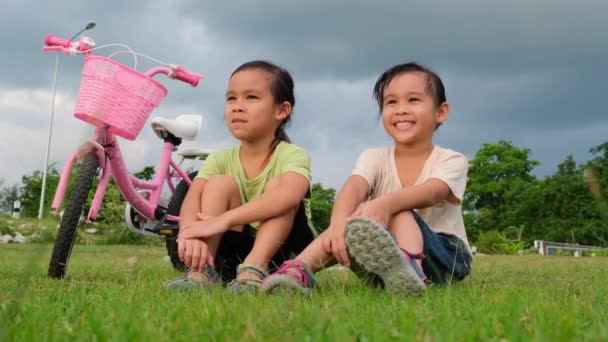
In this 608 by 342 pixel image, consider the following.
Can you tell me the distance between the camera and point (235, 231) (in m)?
2.96

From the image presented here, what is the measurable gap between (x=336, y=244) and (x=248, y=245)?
0.70 metres

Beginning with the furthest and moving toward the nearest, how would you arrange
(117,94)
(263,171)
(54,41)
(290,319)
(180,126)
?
(180,126) < (54,41) < (117,94) < (263,171) < (290,319)

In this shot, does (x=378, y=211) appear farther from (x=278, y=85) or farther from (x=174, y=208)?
(x=174, y=208)

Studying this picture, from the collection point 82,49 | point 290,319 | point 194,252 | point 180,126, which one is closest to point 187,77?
point 180,126

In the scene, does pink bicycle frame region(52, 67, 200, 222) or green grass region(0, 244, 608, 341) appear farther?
pink bicycle frame region(52, 67, 200, 222)

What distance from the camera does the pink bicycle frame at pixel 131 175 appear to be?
3947mm

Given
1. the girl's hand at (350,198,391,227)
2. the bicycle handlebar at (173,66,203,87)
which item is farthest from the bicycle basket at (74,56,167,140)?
the girl's hand at (350,198,391,227)

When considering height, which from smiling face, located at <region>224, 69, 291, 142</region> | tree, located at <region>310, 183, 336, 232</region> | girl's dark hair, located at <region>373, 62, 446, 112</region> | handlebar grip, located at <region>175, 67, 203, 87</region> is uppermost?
handlebar grip, located at <region>175, 67, 203, 87</region>

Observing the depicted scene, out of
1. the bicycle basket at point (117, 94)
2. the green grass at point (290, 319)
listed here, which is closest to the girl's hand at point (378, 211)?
the green grass at point (290, 319)

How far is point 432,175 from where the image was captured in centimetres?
279

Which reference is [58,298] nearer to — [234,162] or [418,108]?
[234,162]

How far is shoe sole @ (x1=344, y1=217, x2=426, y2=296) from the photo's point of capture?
2193mm

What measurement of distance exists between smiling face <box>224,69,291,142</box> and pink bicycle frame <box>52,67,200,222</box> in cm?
103

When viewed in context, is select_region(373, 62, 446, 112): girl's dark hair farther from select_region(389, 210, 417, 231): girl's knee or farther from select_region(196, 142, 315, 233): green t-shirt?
select_region(389, 210, 417, 231): girl's knee
